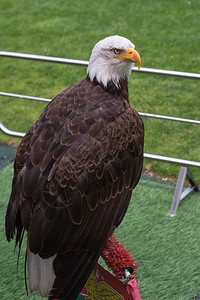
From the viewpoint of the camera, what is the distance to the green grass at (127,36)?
5.46 m

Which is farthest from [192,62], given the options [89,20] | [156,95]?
[89,20]

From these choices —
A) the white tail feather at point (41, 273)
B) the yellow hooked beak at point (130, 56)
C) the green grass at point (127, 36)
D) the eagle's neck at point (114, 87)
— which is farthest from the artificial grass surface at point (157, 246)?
the yellow hooked beak at point (130, 56)

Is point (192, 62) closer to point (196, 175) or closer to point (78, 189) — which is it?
point (196, 175)

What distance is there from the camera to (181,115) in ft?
19.3

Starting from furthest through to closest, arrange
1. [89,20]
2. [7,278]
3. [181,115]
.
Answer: [89,20]
[181,115]
[7,278]

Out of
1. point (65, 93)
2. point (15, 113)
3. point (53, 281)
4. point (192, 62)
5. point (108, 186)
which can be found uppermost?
point (65, 93)

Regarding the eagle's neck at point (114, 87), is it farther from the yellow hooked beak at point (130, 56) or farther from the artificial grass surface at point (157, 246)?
the artificial grass surface at point (157, 246)

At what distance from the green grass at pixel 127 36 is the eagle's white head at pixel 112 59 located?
2200 millimetres

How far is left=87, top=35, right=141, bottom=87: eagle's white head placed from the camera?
2.83 m

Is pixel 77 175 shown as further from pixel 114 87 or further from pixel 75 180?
pixel 114 87

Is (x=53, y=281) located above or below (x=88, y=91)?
below

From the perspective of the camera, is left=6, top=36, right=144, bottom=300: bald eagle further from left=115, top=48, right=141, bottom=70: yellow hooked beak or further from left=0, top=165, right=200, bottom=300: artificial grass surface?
left=0, top=165, right=200, bottom=300: artificial grass surface

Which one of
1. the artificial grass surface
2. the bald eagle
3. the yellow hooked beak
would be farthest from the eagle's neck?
the artificial grass surface

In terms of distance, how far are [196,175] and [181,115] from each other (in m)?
1.13
